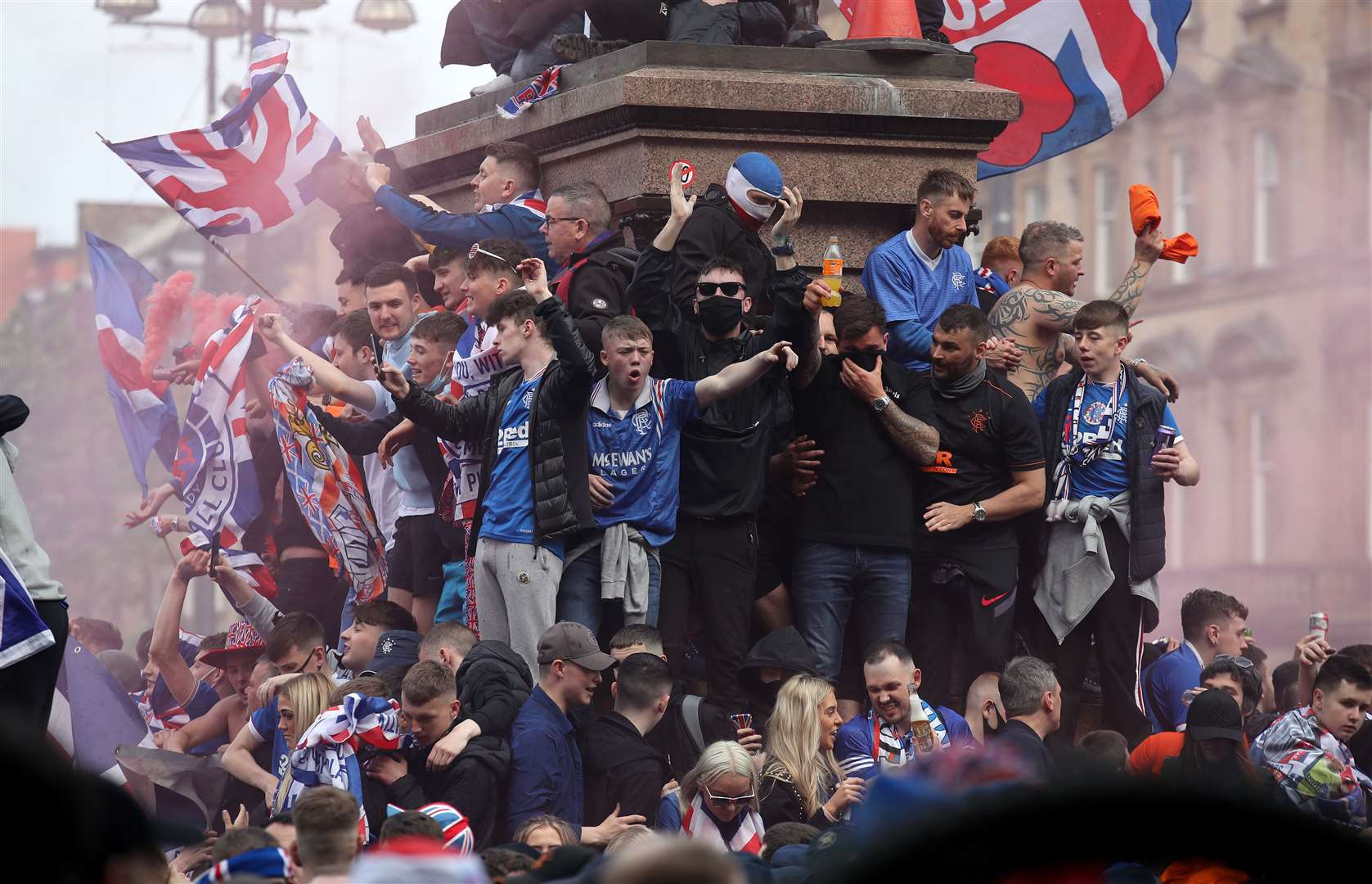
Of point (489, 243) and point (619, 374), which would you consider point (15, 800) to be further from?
point (489, 243)

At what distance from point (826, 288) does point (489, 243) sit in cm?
136

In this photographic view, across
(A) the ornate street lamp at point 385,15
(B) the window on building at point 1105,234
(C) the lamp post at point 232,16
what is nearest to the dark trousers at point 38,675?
(C) the lamp post at point 232,16

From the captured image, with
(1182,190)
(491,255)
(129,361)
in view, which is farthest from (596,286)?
(1182,190)

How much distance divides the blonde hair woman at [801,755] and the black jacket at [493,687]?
78cm

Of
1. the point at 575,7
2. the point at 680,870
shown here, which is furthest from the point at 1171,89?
the point at 680,870

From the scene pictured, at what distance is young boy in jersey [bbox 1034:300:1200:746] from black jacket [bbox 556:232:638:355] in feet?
5.18

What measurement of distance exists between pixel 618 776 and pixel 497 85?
12.9 ft

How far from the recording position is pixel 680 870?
1.29 metres

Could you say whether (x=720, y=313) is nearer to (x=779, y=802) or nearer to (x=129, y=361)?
(x=779, y=802)

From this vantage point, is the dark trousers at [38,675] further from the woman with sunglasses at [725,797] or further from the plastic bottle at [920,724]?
the plastic bottle at [920,724]

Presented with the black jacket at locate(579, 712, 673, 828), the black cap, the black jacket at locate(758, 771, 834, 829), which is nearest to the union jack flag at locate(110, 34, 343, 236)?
the black cap

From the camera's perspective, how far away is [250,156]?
10.3 m

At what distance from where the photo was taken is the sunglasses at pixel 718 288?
7.18 metres

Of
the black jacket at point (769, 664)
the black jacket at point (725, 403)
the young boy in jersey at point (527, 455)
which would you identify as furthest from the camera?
the black jacket at point (725, 403)
